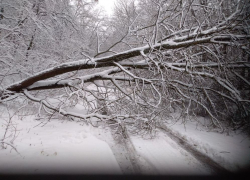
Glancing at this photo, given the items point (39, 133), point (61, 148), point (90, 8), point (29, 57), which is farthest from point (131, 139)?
point (90, 8)

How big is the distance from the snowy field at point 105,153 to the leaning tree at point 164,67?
35.0 inches

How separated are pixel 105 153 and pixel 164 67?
3.15 meters

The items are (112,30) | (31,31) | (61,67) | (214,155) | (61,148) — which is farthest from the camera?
(31,31)

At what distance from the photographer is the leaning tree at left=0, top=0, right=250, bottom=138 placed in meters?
3.02

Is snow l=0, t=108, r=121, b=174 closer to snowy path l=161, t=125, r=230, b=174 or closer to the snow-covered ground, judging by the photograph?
the snow-covered ground

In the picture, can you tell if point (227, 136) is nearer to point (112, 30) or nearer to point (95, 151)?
point (95, 151)

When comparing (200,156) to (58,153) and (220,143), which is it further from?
(58,153)

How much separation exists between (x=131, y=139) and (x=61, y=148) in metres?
2.71

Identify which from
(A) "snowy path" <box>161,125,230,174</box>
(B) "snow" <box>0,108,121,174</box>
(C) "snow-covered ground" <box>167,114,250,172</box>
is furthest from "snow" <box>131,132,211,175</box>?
(B) "snow" <box>0,108,121,174</box>

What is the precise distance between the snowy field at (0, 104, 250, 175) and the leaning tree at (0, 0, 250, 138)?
0.89m

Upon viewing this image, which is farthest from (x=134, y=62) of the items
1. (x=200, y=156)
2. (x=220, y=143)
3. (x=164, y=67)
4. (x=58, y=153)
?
(x=220, y=143)

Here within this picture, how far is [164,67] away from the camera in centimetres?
323

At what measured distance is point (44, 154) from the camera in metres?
3.80

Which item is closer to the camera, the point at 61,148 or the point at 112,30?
the point at 61,148
